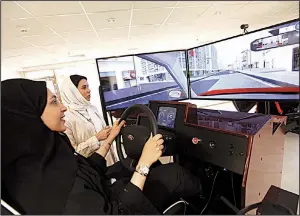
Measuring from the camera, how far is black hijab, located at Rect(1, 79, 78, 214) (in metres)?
0.65

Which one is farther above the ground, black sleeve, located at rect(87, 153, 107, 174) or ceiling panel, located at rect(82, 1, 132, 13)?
ceiling panel, located at rect(82, 1, 132, 13)

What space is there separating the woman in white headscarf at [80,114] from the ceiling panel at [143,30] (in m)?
2.83

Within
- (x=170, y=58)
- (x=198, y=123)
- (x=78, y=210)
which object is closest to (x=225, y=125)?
(x=198, y=123)

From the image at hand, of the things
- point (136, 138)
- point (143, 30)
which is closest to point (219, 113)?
point (136, 138)

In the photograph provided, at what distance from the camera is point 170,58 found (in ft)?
5.35

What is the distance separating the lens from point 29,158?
70 cm

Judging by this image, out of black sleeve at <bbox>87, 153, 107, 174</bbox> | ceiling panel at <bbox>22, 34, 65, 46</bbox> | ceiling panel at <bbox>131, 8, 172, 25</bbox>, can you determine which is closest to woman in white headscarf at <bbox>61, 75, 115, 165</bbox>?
black sleeve at <bbox>87, 153, 107, 174</bbox>

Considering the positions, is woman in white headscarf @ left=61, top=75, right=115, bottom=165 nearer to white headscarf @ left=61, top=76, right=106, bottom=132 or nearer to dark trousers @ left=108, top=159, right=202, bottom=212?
white headscarf @ left=61, top=76, right=106, bottom=132

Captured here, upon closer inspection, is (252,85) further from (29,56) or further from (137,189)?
(29,56)

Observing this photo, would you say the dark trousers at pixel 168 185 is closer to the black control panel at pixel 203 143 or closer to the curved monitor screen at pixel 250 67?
the black control panel at pixel 203 143

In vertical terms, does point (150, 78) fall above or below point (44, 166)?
above

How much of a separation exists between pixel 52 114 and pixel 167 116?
727 millimetres

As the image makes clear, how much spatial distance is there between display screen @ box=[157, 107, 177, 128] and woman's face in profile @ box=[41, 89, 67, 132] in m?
0.67

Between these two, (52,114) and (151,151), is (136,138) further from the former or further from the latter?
(52,114)
